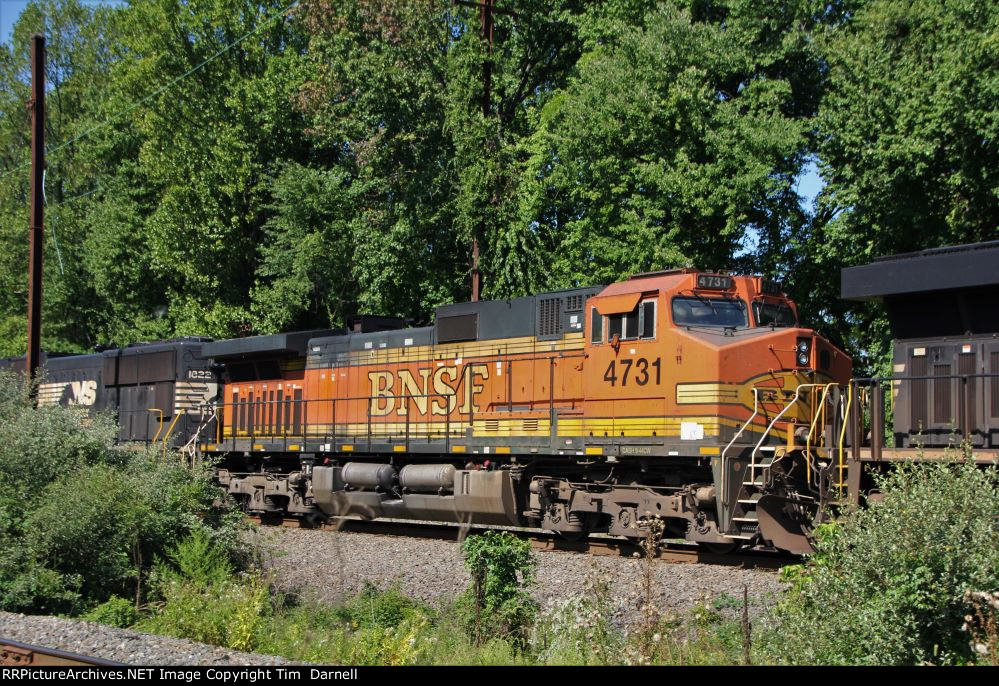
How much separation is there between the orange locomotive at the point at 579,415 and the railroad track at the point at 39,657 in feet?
24.6

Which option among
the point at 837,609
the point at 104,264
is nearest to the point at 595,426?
the point at 837,609

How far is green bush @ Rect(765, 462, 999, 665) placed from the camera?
7199mm

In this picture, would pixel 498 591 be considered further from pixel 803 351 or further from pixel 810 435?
pixel 803 351

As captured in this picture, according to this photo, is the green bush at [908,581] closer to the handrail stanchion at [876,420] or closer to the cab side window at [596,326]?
the handrail stanchion at [876,420]

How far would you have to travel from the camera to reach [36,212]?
20422mm

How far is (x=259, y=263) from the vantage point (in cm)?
3134

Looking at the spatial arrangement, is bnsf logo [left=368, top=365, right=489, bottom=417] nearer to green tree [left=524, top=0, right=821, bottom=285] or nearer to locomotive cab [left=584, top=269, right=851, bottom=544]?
locomotive cab [left=584, top=269, right=851, bottom=544]

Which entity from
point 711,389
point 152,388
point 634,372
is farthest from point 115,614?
point 152,388

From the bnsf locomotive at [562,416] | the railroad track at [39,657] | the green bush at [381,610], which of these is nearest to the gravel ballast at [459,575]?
the green bush at [381,610]

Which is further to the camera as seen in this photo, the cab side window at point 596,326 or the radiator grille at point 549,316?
the radiator grille at point 549,316

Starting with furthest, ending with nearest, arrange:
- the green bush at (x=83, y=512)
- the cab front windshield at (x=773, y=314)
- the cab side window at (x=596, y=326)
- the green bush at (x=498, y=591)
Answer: the cab side window at (x=596, y=326)
the cab front windshield at (x=773, y=314)
the green bush at (x=83, y=512)
the green bush at (x=498, y=591)

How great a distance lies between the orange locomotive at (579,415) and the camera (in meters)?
12.5

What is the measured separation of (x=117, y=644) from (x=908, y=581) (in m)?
6.29
